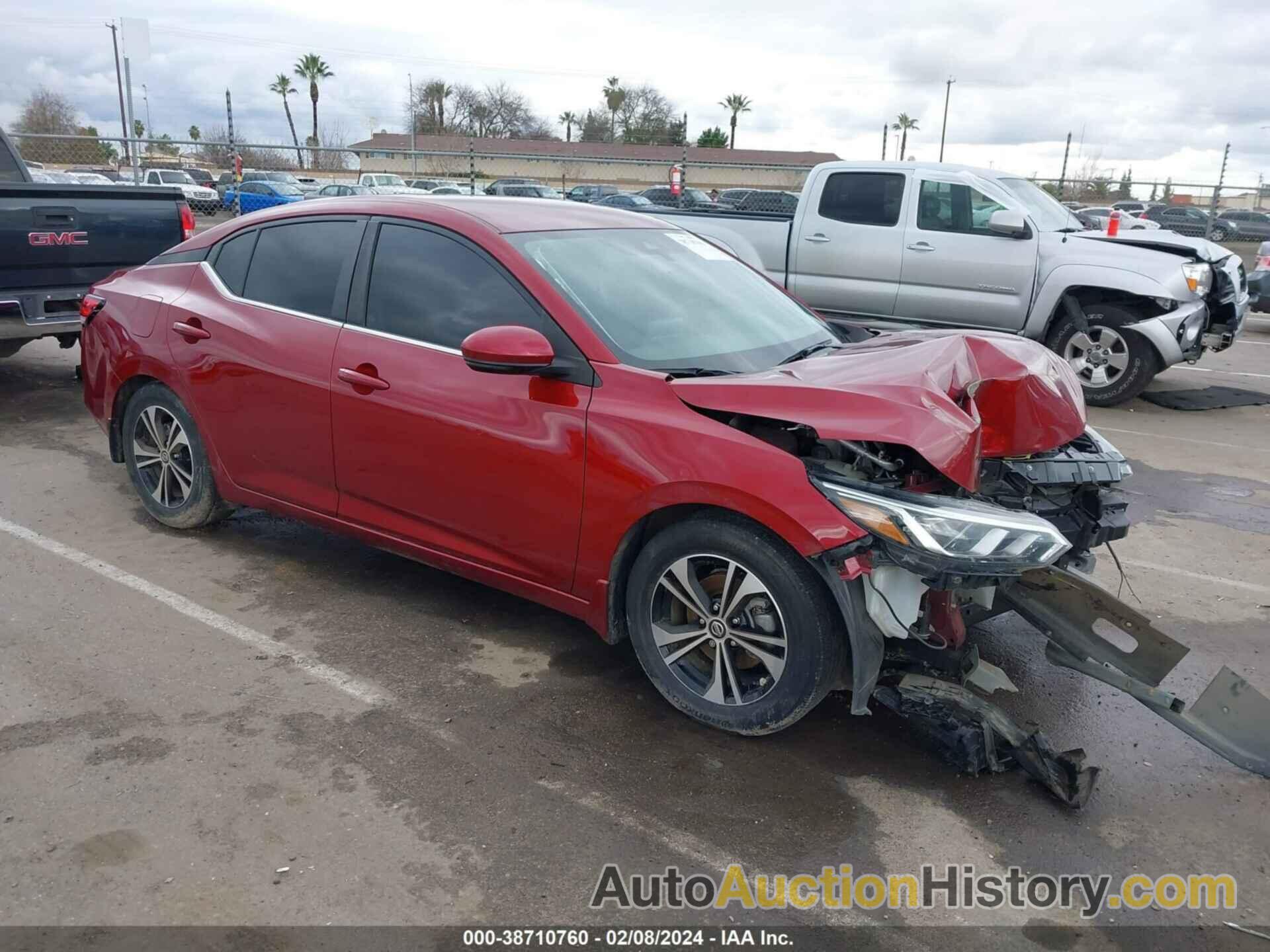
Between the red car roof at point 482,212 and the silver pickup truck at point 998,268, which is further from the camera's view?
the silver pickup truck at point 998,268

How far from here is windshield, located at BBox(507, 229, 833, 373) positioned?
3789mm

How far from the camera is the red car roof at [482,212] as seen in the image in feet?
13.7

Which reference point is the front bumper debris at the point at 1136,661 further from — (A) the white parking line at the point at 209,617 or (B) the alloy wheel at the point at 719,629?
(A) the white parking line at the point at 209,617

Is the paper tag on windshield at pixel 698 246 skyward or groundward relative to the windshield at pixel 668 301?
skyward

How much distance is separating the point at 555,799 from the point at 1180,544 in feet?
13.7

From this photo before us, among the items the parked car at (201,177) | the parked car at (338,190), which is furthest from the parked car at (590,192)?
the parked car at (201,177)

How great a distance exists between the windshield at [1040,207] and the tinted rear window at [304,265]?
7033 millimetres

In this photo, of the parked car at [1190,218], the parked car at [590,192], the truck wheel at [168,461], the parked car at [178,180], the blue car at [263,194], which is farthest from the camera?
the parked car at [178,180]

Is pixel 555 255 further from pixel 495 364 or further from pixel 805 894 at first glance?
pixel 805 894

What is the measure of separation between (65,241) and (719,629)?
6.33m

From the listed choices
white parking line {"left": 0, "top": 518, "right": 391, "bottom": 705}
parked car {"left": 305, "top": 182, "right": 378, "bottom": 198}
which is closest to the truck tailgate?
white parking line {"left": 0, "top": 518, "right": 391, "bottom": 705}

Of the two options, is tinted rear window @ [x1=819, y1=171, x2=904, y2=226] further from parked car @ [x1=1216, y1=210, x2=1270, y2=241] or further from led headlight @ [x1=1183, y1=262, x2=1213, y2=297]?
parked car @ [x1=1216, y1=210, x2=1270, y2=241]

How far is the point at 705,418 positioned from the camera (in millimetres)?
3391

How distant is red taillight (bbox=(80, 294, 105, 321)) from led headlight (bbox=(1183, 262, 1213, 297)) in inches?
335
